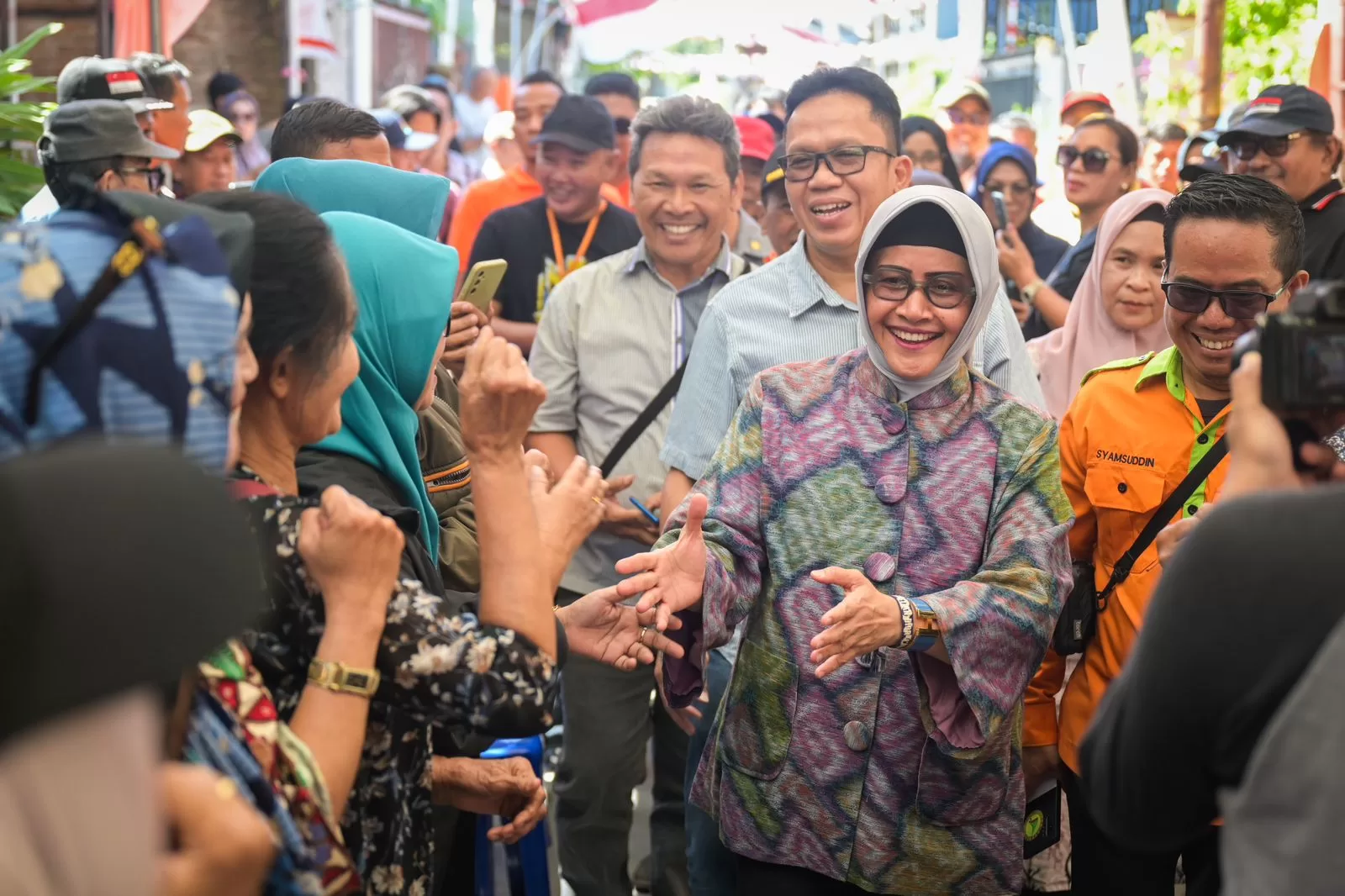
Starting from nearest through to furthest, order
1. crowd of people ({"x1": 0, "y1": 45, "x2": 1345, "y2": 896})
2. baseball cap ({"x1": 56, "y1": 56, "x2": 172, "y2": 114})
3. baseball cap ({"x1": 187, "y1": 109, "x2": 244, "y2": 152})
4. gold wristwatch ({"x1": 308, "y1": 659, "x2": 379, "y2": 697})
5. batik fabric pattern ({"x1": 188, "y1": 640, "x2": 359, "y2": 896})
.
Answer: crowd of people ({"x1": 0, "y1": 45, "x2": 1345, "y2": 896})
batik fabric pattern ({"x1": 188, "y1": 640, "x2": 359, "y2": 896})
gold wristwatch ({"x1": 308, "y1": 659, "x2": 379, "y2": 697})
baseball cap ({"x1": 56, "y1": 56, "x2": 172, "y2": 114})
baseball cap ({"x1": 187, "y1": 109, "x2": 244, "y2": 152})

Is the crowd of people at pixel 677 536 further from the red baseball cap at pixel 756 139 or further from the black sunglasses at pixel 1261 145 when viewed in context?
the red baseball cap at pixel 756 139

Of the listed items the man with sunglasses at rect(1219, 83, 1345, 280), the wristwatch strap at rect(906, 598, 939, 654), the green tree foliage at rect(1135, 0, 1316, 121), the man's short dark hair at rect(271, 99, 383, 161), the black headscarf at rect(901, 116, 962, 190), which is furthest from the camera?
the green tree foliage at rect(1135, 0, 1316, 121)

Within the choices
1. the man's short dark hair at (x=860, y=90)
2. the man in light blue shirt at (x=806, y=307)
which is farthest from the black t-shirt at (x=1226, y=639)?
the man's short dark hair at (x=860, y=90)

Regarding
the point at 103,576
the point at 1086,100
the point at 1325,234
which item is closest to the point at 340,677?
the point at 103,576

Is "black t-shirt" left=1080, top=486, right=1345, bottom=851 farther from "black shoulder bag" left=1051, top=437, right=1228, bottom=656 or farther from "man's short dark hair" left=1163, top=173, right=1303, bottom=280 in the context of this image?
"man's short dark hair" left=1163, top=173, right=1303, bottom=280

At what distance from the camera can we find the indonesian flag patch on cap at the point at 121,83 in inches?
222

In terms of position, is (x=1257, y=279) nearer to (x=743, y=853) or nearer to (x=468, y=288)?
(x=743, y=853)

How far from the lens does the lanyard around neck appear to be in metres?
5.73

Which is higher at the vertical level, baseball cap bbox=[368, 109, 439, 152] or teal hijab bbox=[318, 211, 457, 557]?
baseball cap bbox=[368, 109, 439, 152]

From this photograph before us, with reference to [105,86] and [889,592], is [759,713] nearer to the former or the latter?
[889,592]

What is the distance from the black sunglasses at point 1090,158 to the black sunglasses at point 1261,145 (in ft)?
2.96

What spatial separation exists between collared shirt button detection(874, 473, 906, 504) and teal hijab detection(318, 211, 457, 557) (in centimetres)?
90

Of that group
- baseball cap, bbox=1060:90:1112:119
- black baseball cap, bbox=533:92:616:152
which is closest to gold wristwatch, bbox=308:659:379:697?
black baseball cap, bbox=533:92:616:152

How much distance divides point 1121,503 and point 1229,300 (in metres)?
0.48
